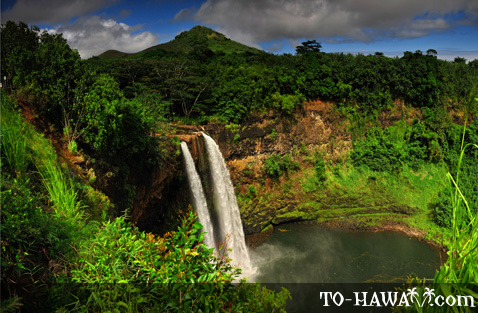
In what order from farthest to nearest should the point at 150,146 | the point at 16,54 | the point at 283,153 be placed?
the point at 283,153 → the point at 150,146 → the point at 16,54

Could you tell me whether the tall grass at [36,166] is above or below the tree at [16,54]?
below

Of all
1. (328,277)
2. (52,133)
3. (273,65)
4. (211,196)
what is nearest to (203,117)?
(211,196)

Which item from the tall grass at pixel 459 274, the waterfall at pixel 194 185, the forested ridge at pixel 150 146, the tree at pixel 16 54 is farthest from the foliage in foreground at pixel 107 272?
the waterfall at pixel 194 185

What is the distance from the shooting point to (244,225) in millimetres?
15500

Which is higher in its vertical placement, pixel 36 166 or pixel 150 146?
pixel 150 146

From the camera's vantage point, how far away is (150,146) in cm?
964

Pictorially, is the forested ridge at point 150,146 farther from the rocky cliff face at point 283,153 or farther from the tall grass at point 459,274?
the rocky cliff face at point 283,153

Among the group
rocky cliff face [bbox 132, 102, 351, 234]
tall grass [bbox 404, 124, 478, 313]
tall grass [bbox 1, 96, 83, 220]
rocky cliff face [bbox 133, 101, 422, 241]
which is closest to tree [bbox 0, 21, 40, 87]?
tall grass [bbox 1, 96, 83, 220]

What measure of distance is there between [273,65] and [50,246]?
1717cm

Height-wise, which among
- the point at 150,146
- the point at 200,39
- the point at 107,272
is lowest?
the point at 107,272

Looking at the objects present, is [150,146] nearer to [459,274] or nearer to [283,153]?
[459,274]

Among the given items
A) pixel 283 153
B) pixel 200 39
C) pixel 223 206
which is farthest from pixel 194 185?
pixel 200 39

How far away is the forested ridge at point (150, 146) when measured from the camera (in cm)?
231

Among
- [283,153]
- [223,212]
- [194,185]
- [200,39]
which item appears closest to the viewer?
[194,185]
